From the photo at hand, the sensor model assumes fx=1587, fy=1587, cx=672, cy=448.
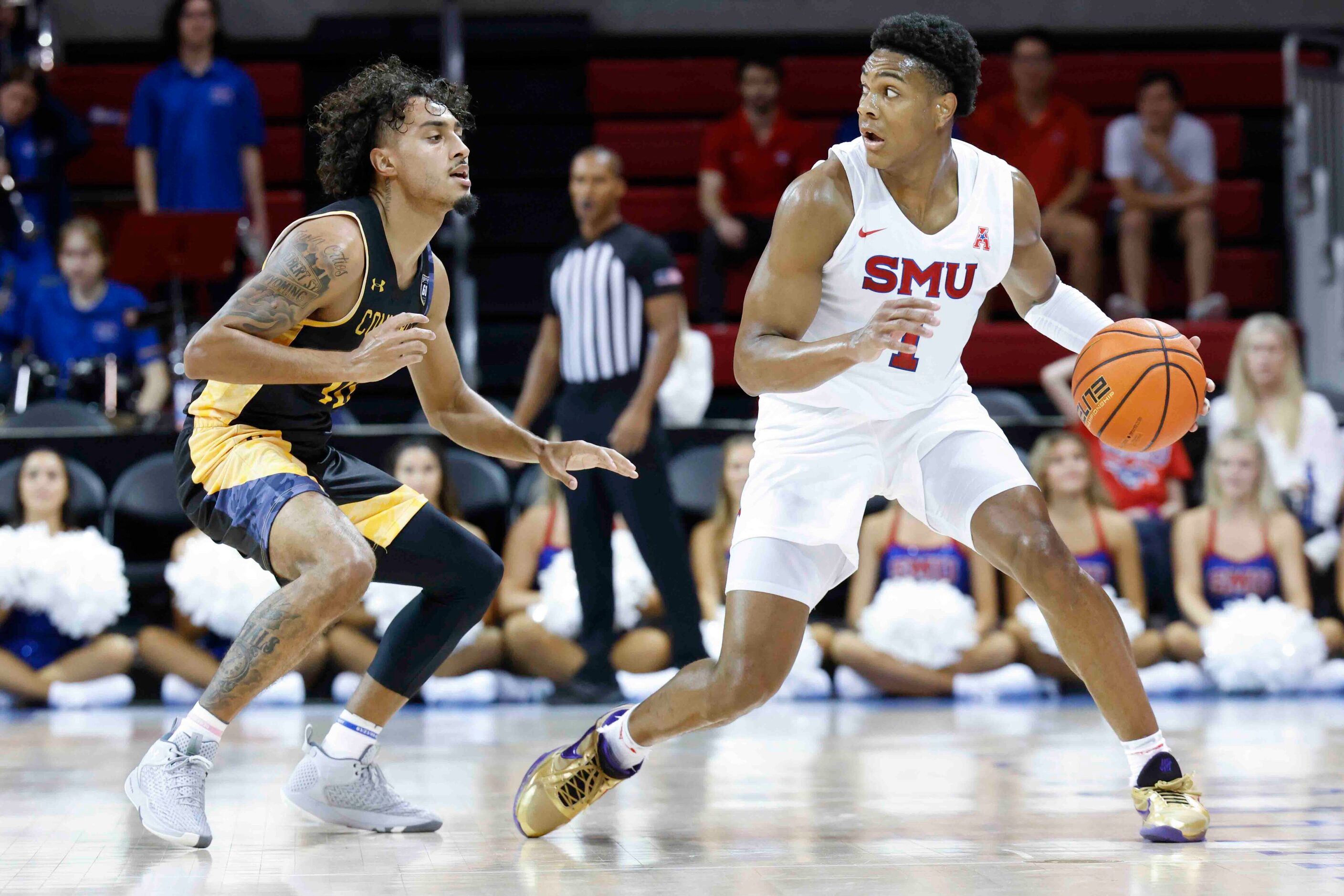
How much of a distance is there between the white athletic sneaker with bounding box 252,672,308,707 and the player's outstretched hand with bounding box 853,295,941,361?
3.98 m

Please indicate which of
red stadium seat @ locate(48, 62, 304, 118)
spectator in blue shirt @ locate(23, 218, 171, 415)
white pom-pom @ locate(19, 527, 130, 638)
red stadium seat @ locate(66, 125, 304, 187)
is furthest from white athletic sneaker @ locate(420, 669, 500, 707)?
red stadium seat @ locate(48, 62, 304, 118)

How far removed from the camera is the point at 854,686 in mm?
6727

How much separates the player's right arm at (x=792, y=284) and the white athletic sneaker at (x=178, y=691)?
3.88 meters

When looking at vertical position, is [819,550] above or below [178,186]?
below

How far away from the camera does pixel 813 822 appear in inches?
150

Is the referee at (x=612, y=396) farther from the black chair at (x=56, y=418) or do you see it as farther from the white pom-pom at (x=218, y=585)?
the black chair at (x=56, y=418)

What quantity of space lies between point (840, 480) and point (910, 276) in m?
0.49

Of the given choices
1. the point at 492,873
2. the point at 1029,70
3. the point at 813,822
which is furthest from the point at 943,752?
the point at 1029,70

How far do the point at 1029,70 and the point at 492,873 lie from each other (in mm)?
7019

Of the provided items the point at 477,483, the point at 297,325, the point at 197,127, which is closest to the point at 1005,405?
the point at 477,483

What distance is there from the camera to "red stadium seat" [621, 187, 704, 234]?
9742 millimetres

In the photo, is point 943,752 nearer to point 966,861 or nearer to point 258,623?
point 966,861

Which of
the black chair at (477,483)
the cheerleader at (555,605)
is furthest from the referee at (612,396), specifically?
the black chair at (477,483)

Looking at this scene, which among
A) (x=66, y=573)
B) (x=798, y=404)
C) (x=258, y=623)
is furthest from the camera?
(x=66, y=573)
